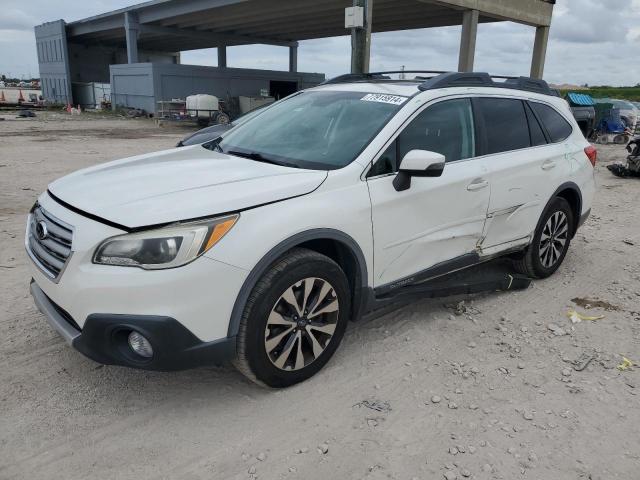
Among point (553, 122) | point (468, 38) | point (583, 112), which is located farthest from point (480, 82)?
point (468, 38)

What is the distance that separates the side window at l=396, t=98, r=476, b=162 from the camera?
11.2 feet

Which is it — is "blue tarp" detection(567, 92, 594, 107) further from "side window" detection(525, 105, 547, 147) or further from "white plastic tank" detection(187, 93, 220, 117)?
"side window" detection(525, 105, 547, 147)

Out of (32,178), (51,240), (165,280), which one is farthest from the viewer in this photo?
(32,178)

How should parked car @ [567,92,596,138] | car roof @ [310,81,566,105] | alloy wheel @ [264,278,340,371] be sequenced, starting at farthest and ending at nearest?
parked car @ [567,92,596,138]
car roof @ [310,81,566,105]
alloy wheel @ [264,278,340,371]

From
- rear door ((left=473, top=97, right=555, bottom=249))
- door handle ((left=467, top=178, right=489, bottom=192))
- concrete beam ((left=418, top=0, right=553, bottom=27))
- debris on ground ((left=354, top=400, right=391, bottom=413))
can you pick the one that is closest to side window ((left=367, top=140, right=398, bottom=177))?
door handle ((left=467, top=178, right=489, bottom=192))

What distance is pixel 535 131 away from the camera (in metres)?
4.47

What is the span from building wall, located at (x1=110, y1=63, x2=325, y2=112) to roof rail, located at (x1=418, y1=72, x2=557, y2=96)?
2420 centimetres

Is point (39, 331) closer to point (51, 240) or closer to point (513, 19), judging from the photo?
point (51, 240)

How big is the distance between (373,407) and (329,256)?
89 centimetres

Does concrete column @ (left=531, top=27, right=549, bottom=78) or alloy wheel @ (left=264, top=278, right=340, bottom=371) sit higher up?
concrete column @ (left=531, top=27, right=549, bottom=78)

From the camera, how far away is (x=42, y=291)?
9.43ft

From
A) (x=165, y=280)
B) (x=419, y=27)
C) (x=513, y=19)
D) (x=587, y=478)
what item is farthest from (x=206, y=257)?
(x=419, y=27)

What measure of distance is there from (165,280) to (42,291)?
0.97 metres

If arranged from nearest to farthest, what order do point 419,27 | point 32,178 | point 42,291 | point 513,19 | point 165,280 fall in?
point 165,280
point 42,291
point 32,178
point 513,19
point 419,27
